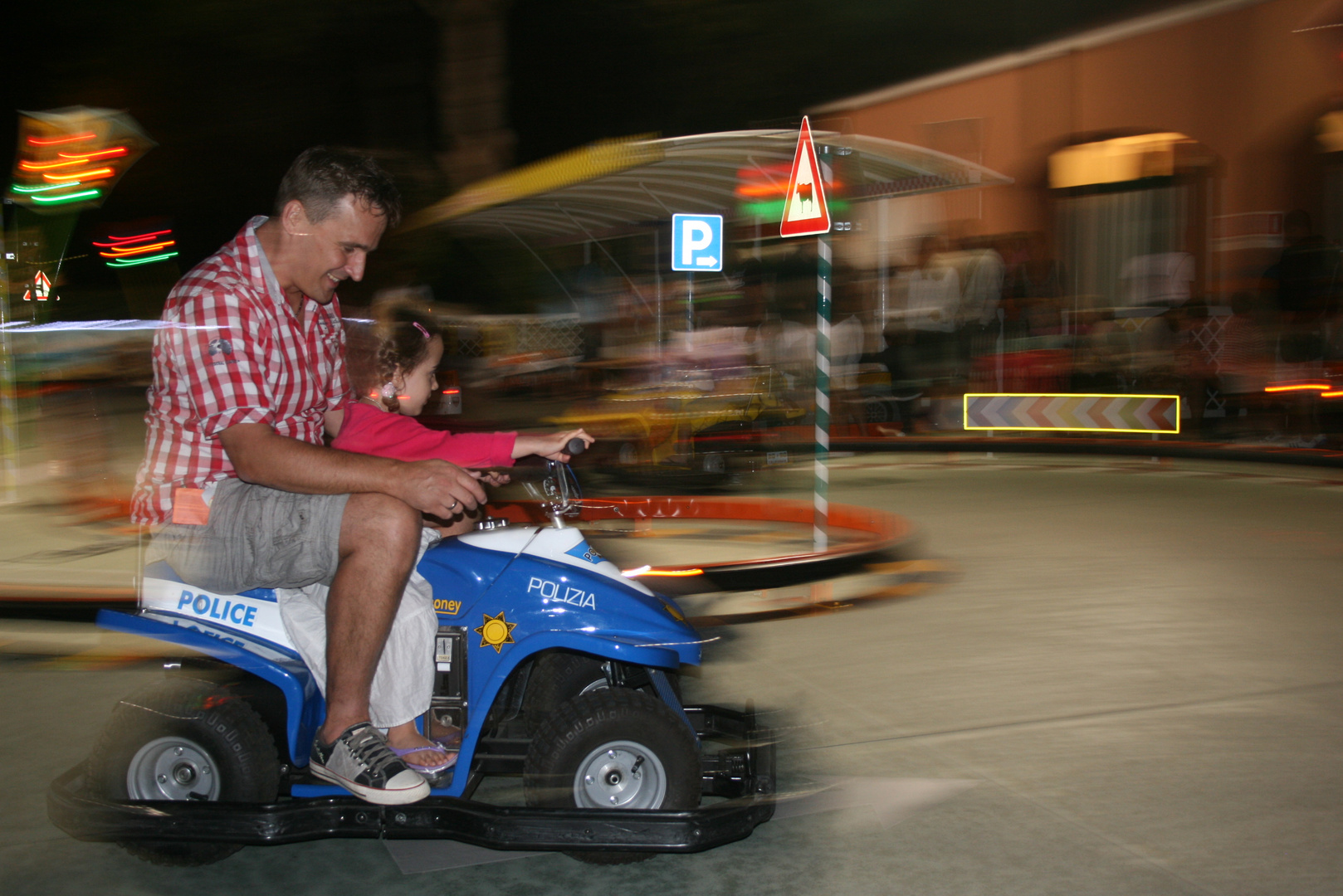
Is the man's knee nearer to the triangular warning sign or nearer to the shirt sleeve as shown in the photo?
the shirt sleeve

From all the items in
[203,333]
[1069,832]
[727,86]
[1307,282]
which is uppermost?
[727,86]

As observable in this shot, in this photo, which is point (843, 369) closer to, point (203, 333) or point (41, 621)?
point (41, 621)

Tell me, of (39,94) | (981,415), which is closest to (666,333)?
(981,415)

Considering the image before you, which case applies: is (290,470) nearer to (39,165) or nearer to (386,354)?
(386,354)

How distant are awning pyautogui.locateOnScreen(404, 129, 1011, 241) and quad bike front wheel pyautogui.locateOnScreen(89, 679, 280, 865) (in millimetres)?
4520

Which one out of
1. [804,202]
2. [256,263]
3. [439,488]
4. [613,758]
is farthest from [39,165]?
[613,758]

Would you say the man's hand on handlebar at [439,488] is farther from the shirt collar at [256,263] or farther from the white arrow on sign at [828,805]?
the white arrow on sign at [828,805]

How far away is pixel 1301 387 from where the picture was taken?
12.4 meters

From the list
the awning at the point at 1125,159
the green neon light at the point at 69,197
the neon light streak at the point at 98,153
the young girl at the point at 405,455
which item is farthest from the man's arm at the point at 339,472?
the awning at the point at 1125,159

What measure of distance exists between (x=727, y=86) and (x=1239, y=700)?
5.36 meters

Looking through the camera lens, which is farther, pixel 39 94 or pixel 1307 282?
pixel 1307 282

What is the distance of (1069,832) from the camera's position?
3.11m

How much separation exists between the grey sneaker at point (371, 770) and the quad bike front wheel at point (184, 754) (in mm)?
199

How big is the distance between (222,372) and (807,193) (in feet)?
15.7
